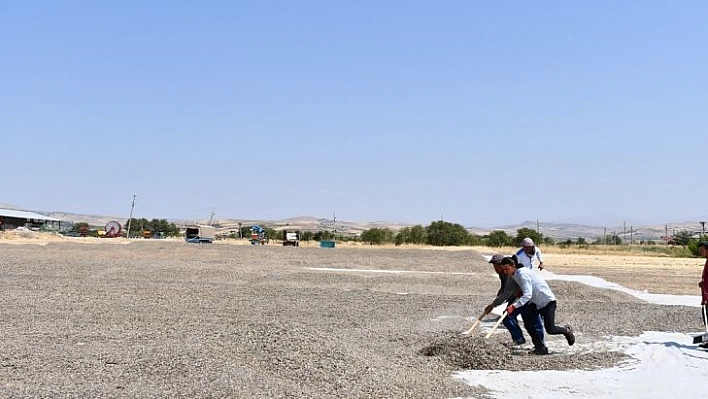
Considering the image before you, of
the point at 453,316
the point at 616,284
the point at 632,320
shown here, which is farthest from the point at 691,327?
the point at 616,284

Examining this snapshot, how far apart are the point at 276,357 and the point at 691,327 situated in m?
7.37

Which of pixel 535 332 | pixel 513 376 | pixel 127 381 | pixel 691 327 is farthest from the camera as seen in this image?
pixel 691 327

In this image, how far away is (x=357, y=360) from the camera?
25.7 ft

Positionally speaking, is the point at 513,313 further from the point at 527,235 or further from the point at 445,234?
the point at 445,234

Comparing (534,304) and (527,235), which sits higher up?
(527,235)

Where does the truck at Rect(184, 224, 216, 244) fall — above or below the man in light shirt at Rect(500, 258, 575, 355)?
above

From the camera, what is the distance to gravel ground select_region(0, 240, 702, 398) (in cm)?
681

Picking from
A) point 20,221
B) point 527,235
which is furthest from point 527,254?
point 20,221

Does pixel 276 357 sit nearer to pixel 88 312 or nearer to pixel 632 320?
pixel 88 312

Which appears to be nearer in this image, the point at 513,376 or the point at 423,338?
the point at 513,376

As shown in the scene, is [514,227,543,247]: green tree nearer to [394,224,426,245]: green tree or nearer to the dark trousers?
[394,224,426,245]: green tree

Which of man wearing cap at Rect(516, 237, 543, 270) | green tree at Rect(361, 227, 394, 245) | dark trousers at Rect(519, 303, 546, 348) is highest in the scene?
green tree at Rect(361, 227, 394, 245)

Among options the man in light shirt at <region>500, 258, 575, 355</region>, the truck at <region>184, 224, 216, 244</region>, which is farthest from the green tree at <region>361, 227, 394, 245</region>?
the man in light shirt at <region>500, 258, 575, 355</region>

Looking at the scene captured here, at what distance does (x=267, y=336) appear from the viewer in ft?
28.3
